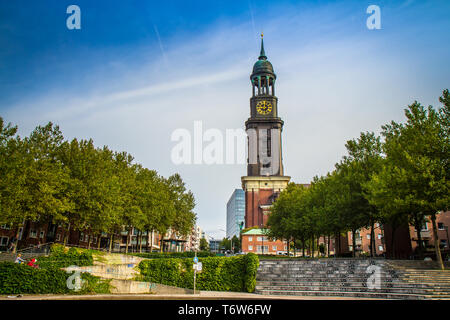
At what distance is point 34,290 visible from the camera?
21.9m

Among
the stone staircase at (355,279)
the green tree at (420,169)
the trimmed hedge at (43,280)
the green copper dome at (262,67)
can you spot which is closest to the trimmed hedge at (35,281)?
the trimmed hedge at (43,280)

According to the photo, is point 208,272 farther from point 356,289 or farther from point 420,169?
point 420,169

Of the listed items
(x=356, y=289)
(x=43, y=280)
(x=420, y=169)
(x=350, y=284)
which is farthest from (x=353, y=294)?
(x=43, y=280)

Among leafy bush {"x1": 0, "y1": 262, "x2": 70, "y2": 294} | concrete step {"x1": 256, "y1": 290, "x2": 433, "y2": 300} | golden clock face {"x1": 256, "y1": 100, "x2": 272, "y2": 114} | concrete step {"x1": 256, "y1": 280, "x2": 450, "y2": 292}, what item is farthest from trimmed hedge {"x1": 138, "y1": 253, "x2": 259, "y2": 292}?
golden clock face {"x1": 256, "y1": 100, "x2": 272, "y2": 114}

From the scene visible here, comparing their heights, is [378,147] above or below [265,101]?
below

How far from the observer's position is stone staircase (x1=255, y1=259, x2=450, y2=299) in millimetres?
21766

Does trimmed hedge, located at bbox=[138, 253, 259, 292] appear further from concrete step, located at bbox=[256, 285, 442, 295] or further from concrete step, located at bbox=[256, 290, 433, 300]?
concrete step, located at bbox=[256, 290, 433, 300]

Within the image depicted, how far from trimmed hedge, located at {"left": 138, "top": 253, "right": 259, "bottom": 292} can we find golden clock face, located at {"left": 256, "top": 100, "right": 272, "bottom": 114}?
270 feet

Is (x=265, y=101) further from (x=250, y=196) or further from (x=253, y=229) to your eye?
(x=253, y=229)

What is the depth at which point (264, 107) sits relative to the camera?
10700cm

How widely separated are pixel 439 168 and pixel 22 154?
40877 mm

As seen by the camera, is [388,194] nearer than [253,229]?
Yes

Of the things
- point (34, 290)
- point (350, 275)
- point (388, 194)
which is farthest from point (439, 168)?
point (34, 290)
